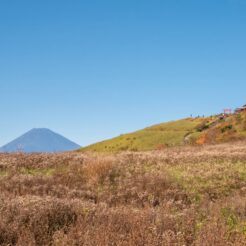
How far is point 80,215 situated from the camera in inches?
298

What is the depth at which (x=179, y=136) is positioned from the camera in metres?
48.7

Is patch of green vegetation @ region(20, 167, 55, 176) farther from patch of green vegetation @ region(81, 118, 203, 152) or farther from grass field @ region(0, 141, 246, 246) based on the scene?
patch of green vegetation @ region(81, 118, 203, 152)

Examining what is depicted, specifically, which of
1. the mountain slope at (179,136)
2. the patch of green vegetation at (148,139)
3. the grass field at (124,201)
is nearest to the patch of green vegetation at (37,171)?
the grass field at (124,201)

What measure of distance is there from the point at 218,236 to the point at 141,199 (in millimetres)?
6476

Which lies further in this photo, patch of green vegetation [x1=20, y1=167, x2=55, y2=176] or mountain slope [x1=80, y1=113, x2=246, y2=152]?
mountain slope [x1=80, y1=113, x2=246, y2=152]

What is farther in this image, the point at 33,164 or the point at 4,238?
the point at 33,164

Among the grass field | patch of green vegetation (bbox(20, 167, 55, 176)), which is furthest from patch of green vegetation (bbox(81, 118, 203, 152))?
patch of green vegetation (bbox(20, 167, 55, 176))

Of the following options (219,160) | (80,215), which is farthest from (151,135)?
(80,215)

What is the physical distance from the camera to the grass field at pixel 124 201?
6488 mm

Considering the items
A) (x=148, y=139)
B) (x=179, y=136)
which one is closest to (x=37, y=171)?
(x=179, y=136)

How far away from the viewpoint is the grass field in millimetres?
6488

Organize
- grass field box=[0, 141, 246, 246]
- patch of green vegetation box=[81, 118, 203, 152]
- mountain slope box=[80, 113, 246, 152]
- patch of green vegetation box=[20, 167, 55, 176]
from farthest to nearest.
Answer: patch of green vegetation box=[81, 118, 203, 152]
mountain slope box=[80, 113, 246, 152]
patch of green vegetation box=[20, 167, 55, 176]
grass field box=[0, 141, 246, 246]

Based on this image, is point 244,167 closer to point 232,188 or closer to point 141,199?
point 232,188

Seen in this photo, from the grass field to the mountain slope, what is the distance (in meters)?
20.9
